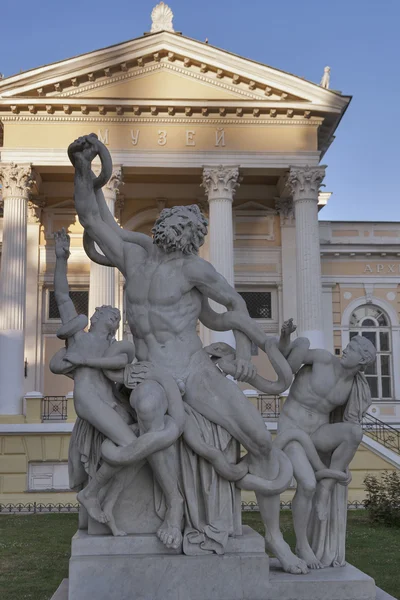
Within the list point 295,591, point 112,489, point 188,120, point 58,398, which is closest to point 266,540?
point 295,591

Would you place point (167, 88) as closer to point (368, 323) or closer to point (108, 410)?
point (368, 323)

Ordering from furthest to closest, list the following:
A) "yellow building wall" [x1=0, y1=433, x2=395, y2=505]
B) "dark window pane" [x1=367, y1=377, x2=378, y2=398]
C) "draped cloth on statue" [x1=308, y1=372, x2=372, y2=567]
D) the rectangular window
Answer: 1. "dark window pane" [x1=367, y1=377, x2=378, y2=398]
2. the rectangular window
3. "yellow building wall" [x1=0, y1=433, x2=395, y2=505]
4. "draped cloth on statue" [x1=308, y1=372, x2=372, y2=567]

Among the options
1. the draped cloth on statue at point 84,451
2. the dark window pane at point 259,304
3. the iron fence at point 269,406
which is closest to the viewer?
the draped cloth on statue at point 84,451

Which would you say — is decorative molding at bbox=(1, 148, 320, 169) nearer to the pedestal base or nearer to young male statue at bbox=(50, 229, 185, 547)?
young male statue at bbox=(50, 229, 185, 547)

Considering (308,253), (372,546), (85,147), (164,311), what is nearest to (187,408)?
(164,311)

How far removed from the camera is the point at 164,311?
5117 mm

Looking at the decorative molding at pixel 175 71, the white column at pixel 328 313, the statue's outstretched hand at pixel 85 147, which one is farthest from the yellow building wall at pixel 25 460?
the statue's outstretched hand at pixel 85 147

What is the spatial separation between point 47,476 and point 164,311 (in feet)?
49.6

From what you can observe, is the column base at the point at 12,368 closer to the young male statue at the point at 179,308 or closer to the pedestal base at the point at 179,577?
the young male statue at the point at 179,308

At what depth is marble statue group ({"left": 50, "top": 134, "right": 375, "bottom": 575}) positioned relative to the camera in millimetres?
4699

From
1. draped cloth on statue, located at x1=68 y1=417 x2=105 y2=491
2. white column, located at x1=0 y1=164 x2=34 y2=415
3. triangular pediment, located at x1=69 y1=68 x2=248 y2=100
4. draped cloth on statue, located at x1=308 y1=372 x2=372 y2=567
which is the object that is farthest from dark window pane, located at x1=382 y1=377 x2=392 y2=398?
draped cloth on statue, located at x1=68 y1=417 x2=105 y2=491

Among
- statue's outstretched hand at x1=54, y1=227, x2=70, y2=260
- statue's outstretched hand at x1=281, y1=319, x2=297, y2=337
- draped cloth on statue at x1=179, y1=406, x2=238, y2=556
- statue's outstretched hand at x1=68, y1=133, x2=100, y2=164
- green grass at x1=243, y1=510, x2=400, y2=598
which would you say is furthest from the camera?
green grass at x1=243, y1=510, x2=400, y2=598

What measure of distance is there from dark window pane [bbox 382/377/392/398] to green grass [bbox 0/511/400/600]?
1162 centimetres

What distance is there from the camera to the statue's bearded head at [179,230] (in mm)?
5176
